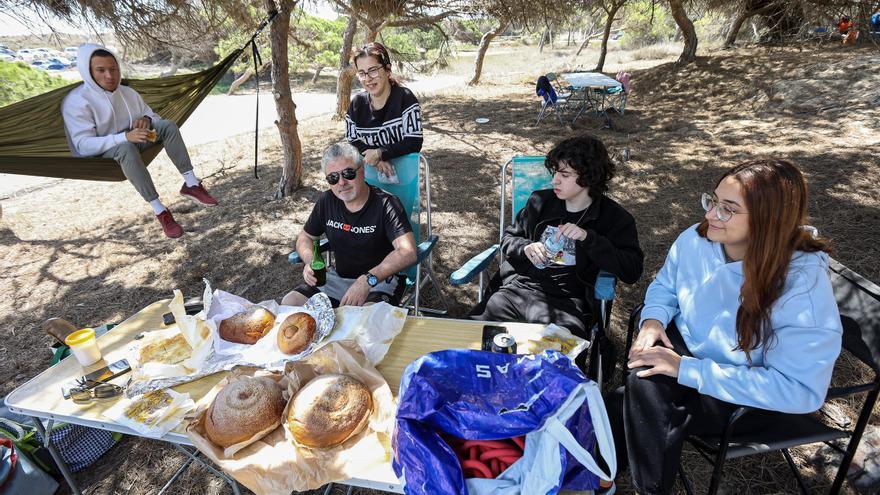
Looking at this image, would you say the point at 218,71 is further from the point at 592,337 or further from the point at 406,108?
the point at 592,337

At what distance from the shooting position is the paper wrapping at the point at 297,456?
1235 mm

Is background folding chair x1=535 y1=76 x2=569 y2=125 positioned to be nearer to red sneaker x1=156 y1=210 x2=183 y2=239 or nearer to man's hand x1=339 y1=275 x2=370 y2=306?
red sneaker x1=156 y1=210 x2=183 y2=239

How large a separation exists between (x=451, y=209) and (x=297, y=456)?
3.60 meters

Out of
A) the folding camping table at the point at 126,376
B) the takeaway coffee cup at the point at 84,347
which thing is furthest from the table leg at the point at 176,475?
the takeaway coffee cup at the point at 84,347

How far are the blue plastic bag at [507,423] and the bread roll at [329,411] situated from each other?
0.16 metres

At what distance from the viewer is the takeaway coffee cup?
171cm

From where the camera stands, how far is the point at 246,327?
1.77 meters

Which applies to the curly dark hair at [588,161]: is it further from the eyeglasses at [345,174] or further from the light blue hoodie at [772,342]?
the eyeglasses at [345,174]

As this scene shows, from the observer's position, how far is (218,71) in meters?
4.15

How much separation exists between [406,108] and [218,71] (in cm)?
240

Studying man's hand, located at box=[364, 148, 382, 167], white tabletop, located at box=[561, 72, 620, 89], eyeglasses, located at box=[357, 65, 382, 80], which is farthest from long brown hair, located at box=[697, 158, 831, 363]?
white tabletop, located at box=[561, 72, 620, 89]

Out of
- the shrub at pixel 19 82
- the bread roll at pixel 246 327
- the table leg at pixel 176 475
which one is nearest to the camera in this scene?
the bread roll at pixel 246 327

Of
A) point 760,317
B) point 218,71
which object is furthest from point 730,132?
point 218,71

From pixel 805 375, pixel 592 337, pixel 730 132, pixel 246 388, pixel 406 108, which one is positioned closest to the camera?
pixel 805 375
